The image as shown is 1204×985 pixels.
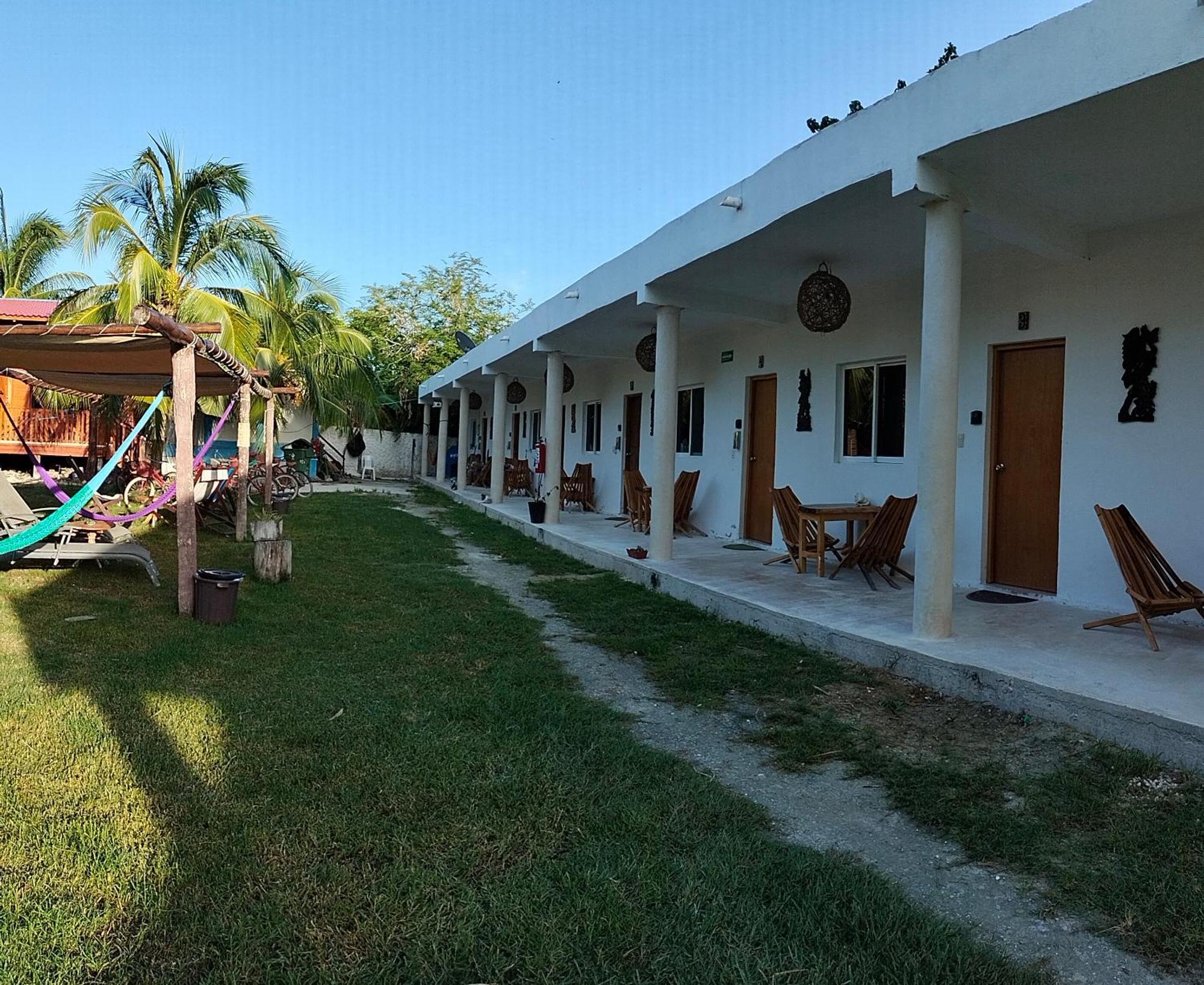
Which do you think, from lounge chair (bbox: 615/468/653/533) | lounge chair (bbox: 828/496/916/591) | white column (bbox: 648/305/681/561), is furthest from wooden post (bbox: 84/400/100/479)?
lounge chair (bbox: 828/496/916/591)

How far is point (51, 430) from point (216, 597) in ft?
49.5

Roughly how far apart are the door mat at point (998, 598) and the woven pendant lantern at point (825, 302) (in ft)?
7.93

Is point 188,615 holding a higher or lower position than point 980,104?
lower

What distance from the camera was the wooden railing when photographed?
1717 cm

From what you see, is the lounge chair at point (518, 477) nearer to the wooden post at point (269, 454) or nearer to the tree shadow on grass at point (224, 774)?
the wooden post at point (269, 454)

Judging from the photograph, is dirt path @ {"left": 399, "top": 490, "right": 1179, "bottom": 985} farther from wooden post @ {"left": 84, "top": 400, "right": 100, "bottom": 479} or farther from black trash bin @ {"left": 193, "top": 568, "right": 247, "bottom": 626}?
wooden post @ {"left": 84, "top": 400, "right": 100, "bottom": 479}

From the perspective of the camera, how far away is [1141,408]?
566cm

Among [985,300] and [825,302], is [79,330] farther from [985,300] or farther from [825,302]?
[985,300]

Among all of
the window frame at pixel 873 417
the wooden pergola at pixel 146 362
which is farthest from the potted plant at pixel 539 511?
the window frame at pixel 873 417

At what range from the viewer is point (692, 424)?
39.0 feet

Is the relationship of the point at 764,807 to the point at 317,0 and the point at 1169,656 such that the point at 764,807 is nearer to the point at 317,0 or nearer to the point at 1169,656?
the point at 1169,656

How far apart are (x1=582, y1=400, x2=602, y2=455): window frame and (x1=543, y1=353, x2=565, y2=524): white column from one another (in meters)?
2.82

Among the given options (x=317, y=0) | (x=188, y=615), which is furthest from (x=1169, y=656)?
(x=317, y=0)

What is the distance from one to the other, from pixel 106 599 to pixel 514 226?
3344 centimetres
